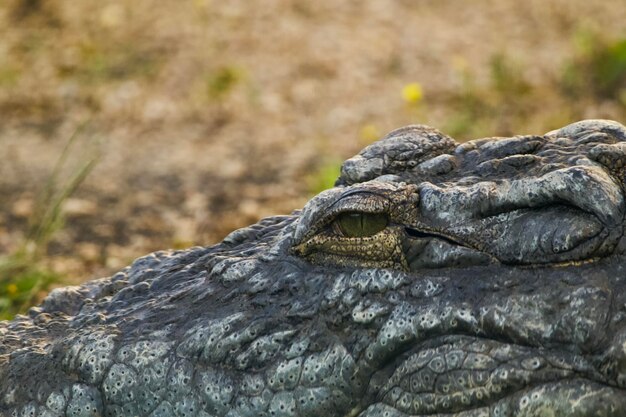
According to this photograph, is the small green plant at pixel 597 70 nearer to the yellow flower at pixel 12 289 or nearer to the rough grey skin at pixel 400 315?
the yellow flower at pixel 12 289

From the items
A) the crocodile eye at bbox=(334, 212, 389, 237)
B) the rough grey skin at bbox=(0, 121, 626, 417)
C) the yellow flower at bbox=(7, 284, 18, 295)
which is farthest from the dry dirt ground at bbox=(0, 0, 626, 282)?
the crocodile eye at bbox=(334, 212, 389, 237)

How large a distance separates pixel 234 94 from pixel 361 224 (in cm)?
592

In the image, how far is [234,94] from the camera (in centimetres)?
891

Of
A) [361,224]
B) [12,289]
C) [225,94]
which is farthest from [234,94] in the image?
[361,224]

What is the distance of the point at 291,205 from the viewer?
23.2 feet

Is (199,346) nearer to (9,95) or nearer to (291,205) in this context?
(291,205)

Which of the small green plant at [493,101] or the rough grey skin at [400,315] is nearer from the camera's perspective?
the rough grey skin at [400,315]

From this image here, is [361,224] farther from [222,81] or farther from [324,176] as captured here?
[222,81]

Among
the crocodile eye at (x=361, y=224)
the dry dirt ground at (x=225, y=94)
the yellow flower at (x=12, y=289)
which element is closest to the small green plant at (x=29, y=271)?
the yellow flower at (x=12, y=289)

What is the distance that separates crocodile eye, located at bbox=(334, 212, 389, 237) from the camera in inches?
123

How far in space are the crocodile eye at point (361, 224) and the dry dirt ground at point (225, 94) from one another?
3357 mm

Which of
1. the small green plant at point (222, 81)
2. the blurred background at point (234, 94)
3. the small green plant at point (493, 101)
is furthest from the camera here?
the small green plant at point (222, 81)

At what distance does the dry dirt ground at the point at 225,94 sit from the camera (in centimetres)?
727

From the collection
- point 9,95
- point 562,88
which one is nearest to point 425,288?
point 562,88
